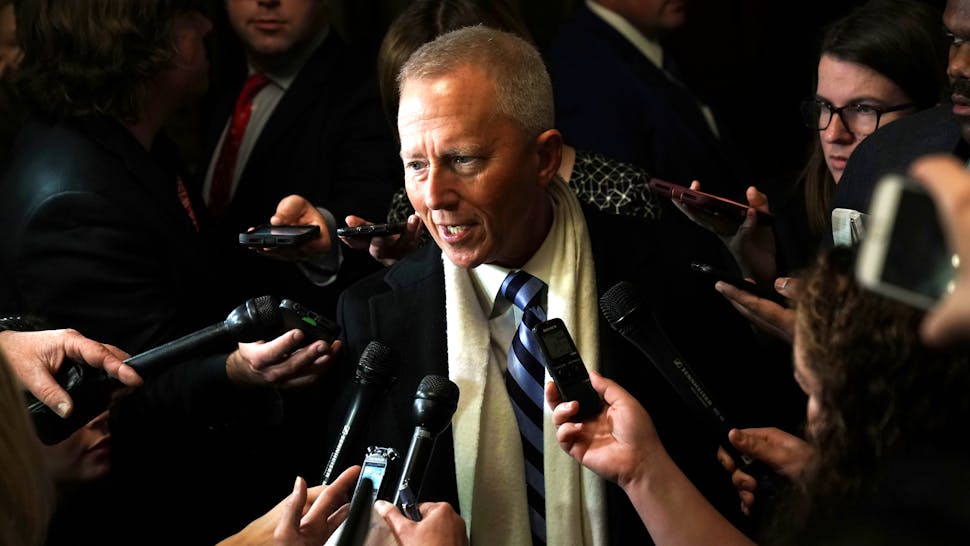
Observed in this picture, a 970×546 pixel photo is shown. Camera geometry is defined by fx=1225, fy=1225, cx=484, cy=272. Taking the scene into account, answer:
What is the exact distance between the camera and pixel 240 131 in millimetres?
3127

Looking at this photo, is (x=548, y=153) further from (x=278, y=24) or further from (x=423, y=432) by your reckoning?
(x=278, y=24)

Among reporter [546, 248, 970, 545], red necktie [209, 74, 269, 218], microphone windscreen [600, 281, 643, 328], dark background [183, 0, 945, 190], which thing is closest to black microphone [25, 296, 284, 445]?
microphone windscreen [600, 281, 643, 328]

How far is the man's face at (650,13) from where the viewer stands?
315cm

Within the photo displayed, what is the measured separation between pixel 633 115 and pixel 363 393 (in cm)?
139

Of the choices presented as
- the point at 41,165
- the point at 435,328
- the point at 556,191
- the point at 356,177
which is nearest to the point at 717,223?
the point at 556,191

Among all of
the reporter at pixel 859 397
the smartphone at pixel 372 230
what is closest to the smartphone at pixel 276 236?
the smartphone at pixel 372 230

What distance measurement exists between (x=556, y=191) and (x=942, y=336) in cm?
125

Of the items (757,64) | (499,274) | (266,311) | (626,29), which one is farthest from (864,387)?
(757,64)

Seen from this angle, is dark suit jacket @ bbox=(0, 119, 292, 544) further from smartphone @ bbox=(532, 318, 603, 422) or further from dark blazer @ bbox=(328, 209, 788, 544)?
smartphone @ bbox=(532, 318, 603, 422)

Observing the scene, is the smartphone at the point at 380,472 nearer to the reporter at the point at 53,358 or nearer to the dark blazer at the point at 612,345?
the dark blazer at the point at 612,345

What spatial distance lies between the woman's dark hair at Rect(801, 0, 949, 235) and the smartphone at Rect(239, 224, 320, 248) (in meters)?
1.05

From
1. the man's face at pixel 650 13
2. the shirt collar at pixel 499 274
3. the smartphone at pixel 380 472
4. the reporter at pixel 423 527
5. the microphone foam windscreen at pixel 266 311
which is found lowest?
the reporter at pixel 423 527

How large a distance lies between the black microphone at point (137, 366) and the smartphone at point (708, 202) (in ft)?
2.37

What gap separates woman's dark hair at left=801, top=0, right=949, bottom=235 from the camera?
2.46 meters
